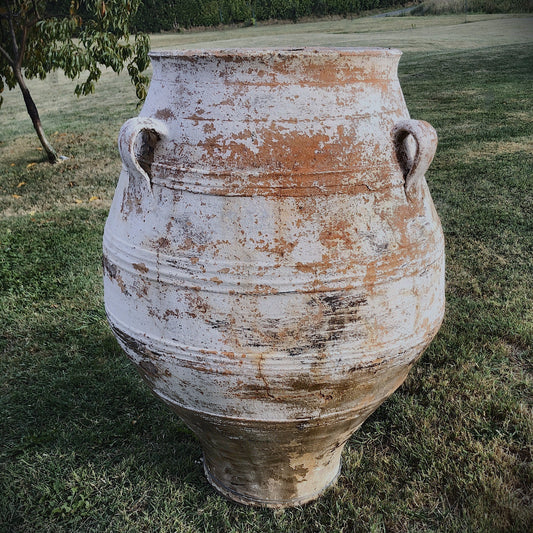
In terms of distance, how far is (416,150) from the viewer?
193 centimetres

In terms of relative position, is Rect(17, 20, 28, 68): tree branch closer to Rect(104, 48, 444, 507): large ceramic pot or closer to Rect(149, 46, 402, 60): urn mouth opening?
Rect(104, 48, 444, 507): large ceramic pot

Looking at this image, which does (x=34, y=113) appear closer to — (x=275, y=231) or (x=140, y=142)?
(x=140, y=142)

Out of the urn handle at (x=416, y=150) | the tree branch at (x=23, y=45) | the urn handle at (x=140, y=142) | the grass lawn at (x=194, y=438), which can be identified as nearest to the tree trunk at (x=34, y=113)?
the tree branch at (x=23, y=45)

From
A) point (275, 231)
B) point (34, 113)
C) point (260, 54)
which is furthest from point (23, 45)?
point (275, 231)

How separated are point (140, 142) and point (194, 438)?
1732 millimetres

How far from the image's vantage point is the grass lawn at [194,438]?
2.63m

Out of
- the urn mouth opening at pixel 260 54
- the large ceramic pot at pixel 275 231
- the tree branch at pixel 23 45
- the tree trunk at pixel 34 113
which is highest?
the urn mouth opening at pixel 260 54

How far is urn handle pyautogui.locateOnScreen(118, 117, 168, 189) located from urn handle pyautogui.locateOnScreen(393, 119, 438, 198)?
31.3 inches

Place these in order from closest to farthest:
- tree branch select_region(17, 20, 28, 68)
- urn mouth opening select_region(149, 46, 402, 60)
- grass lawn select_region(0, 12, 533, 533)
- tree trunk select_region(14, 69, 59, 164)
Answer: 1. urn mouth opening select_region(149, 46, 402, 60)
2. grass lawn select_region(0, 12, 533, 533)
3. tree branch select_region(17, 20, 28, 68)
4. tree trunk select_region(14, 69, 59, 164)

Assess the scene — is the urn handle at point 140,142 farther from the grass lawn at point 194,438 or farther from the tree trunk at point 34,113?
the tree trunk at point 34,113

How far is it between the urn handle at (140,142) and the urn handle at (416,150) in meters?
0.79

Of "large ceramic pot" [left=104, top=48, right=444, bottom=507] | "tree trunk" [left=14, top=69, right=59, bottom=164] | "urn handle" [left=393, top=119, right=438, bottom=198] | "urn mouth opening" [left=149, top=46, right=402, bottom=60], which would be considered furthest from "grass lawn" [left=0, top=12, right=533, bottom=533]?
"tree trunk" [left=14, top=69, right=59, bottom=164]

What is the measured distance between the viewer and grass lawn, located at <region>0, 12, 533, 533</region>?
8.64 feet

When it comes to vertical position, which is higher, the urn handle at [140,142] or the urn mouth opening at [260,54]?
the urn mouth opening at [260,54]
